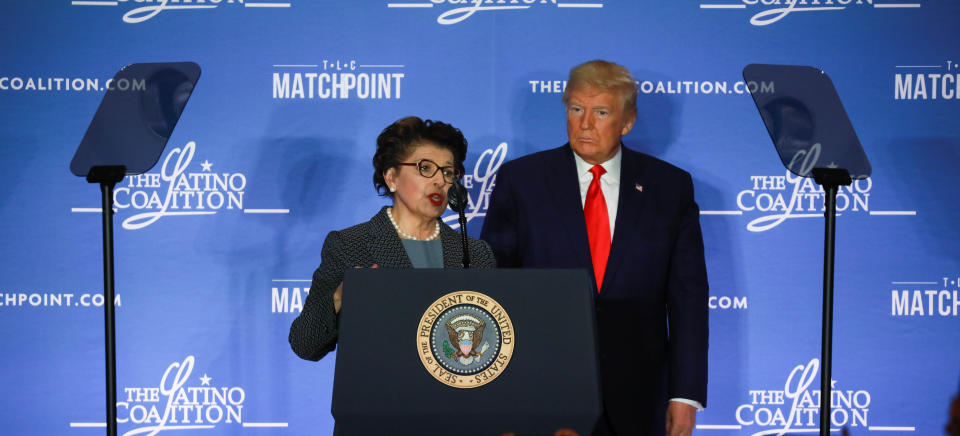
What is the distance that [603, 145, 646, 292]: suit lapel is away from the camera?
2475 millimetres

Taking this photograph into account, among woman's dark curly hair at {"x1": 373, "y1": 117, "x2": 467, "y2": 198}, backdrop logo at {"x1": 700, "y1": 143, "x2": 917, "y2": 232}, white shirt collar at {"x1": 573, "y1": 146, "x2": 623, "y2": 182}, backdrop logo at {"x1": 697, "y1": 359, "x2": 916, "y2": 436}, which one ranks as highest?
woman's dark curly hair at {"x1": 373, "y1": 117, "x2": 467, "y2": 198}

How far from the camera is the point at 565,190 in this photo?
256 centimetres

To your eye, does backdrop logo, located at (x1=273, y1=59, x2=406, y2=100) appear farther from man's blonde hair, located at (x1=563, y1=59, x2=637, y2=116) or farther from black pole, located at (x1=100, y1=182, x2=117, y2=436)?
black pole, located at (x1=100, y1=182, x2=117, y2=436)

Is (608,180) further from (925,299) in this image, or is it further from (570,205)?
(925,299)

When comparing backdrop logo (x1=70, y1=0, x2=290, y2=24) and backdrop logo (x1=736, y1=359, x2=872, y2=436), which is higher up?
backdrop logo (x1=70, y1=0, x2=290, y2=24)

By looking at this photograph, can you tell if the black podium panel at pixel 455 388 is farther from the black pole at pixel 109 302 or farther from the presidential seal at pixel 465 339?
the black pole at pixel 109 302

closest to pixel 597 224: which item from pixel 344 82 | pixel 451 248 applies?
pixel 451 248

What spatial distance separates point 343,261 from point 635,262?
924 millimetres

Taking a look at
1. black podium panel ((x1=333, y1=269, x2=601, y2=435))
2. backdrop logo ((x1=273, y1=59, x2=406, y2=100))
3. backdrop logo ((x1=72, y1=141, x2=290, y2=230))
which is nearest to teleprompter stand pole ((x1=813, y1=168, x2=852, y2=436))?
black podium panel ((x1=333, y1=269, x2=601, y2=435))

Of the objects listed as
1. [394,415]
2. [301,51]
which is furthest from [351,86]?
[394,415]

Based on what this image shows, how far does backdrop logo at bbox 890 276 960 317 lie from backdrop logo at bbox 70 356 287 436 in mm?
2494

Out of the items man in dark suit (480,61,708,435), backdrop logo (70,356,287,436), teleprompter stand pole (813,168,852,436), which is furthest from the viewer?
backdrop logo (70,356,287,436)

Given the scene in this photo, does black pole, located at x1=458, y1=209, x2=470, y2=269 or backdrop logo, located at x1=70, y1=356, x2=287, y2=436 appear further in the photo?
backdrop logo, located at x1=70, y1=356, x2=287, y2=436

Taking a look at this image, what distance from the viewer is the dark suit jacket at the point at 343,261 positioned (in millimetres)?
1854
